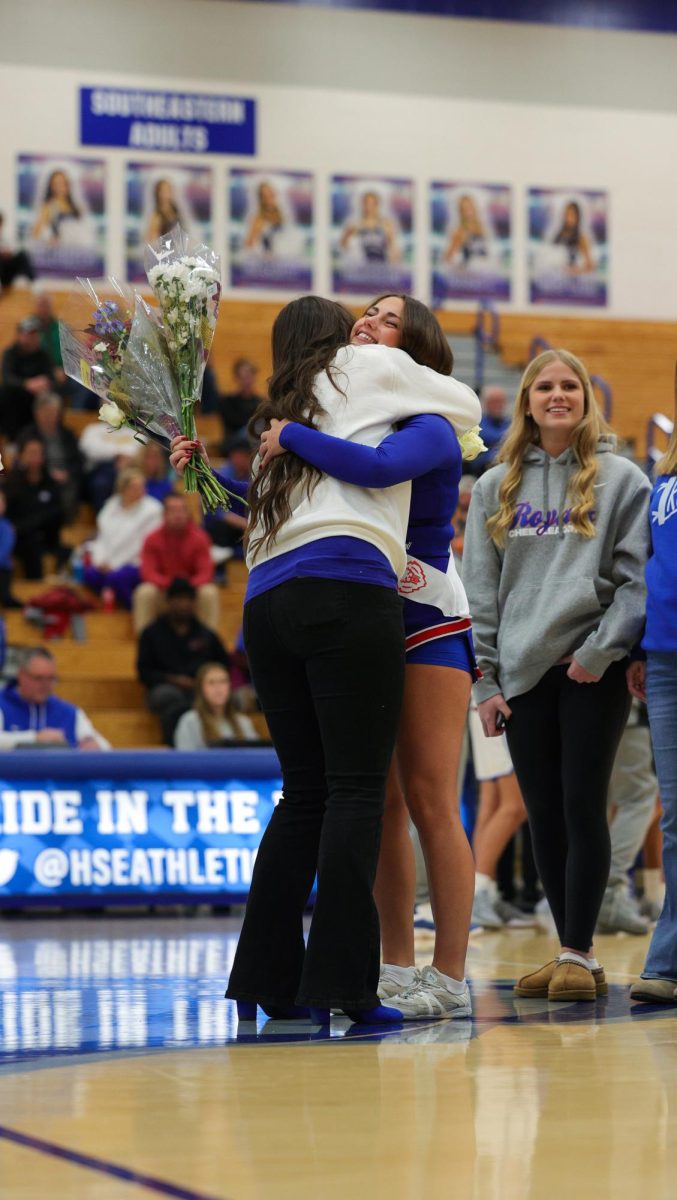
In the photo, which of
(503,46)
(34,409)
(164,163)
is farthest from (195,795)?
(503,46)

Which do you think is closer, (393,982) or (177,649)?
(393,982)

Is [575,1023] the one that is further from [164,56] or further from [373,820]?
[164,56]

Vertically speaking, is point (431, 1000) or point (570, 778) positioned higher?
point (570, 778)

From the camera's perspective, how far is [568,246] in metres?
19.7

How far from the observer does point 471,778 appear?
8.23 meters

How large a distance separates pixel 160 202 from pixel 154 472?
5.49m

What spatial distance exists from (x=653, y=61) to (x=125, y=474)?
9881 millimetres

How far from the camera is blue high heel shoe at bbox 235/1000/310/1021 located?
13.2 ft

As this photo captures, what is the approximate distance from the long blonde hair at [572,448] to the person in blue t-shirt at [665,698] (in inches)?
7.9

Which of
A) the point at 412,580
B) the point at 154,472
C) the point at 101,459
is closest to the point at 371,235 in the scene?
the point at 101,459

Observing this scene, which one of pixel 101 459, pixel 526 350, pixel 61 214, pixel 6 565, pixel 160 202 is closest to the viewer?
pixel 6 565

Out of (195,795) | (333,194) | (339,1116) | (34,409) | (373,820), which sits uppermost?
(333,194)

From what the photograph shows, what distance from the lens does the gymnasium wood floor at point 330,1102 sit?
2395 mm

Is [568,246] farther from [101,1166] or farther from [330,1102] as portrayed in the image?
[101,1166]
